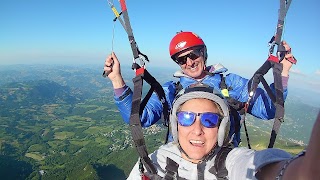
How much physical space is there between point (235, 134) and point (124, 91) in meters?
1.78

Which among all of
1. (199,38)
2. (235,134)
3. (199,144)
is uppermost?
(199,38)

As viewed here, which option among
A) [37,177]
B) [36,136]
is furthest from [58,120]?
[37,177]

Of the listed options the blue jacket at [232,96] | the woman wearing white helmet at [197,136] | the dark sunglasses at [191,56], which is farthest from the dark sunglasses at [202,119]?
the dark sunglasses at [191,56]

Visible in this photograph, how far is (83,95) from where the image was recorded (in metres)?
193

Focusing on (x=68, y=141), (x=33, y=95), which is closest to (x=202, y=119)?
(x=68, y=141)

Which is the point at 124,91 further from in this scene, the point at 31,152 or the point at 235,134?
the point at 31,152

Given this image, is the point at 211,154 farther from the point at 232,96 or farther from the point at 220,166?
the point at 232,96

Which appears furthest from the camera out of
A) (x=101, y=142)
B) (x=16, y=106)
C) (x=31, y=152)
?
(x=16, y=106)

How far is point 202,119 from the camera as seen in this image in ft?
8.24

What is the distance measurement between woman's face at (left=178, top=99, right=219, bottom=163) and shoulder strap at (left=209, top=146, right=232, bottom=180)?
0.13 meters

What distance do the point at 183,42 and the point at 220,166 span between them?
8.32 ft

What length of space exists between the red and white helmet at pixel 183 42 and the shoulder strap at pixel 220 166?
7.56 ft

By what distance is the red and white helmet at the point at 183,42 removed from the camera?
439cm

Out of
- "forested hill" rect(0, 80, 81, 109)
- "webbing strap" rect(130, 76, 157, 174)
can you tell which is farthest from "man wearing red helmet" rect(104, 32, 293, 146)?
"forested hill" rect(0, 80, 81, 109)
